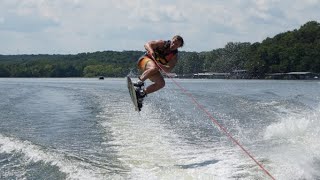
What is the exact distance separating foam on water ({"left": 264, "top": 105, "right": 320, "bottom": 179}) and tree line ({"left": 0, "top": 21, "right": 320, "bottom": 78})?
7761cm

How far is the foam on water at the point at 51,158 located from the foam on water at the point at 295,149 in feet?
7.89

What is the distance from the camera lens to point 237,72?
108m

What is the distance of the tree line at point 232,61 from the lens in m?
106

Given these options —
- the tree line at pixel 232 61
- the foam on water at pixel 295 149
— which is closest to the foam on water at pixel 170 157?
the foam on water at pixel 295 149

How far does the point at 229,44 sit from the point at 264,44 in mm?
9411

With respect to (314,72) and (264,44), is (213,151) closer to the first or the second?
(314,72)

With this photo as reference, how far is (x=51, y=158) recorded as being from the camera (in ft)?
25.9

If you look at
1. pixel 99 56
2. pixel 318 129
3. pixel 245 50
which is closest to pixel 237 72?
pixel 245 50

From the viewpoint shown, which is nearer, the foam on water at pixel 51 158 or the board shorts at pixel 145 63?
the foam on water at pixel 51 158

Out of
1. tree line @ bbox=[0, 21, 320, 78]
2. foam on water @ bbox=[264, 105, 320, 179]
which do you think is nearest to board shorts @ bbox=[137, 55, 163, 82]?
foam on water @ bbox=[264, 105, 320, 179]

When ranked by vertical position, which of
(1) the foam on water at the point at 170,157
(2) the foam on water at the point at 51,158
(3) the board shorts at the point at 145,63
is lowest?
(2) the foam on water at the point at 51,158

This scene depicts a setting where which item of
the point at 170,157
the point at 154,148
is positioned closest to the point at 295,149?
the point at 170,157

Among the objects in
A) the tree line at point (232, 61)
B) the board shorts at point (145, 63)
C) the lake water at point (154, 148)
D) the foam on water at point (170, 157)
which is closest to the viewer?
the foam on water at point (170, 157)

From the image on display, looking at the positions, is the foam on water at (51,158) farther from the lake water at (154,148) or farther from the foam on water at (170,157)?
the foam on water at (170,157)
